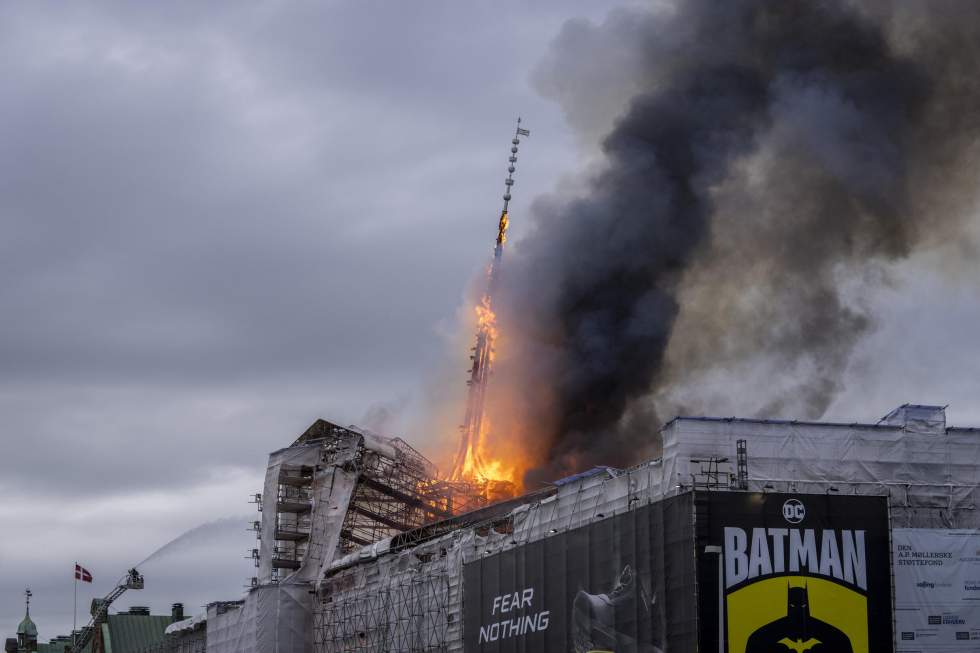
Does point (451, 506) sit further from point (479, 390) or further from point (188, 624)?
point (188, 624)

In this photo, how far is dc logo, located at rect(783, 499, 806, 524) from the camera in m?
72.2

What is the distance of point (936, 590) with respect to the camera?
73.6 meters

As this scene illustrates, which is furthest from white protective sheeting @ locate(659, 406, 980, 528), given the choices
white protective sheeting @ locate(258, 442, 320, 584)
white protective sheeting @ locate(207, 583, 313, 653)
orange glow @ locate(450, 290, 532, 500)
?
white protective sheeting @ locate(258, 442, 320, 584)

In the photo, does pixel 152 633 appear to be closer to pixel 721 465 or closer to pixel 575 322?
pixel 575 322

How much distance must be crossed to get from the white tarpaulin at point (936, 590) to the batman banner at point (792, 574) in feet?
4.45

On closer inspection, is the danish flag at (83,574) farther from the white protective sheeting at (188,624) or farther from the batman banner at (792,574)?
the batman banner at (792,574)

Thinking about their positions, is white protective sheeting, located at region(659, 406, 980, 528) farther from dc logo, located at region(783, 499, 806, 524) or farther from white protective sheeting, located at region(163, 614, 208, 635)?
white protective sheeting, located at region(163, 614, 208, 635)

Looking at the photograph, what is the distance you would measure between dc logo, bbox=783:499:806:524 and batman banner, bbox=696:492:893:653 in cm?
5

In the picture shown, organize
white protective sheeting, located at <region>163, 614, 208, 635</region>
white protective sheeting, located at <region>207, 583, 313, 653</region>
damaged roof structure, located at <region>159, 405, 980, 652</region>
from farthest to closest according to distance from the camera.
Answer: white protective sheeting, located at <region>163, 614, 208, 635</region> < white protective sheeting, located at <region>207, 583, 313, 653</region> < damaged roof structure, located at <region>159, 405, 980, 652</region>

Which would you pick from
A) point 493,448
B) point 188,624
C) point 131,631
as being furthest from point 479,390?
point 131,631

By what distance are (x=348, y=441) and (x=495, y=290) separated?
17150mm

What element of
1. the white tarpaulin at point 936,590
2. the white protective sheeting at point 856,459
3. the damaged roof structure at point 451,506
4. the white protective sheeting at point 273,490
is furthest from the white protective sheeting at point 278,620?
the white tarpaulin at point 936,590

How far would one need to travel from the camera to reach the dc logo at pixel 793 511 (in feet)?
237

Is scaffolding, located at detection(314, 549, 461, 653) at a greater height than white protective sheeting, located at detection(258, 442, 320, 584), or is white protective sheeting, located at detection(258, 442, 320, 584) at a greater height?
white protective sheeting, located at detection(258, 442, 320, 584)
